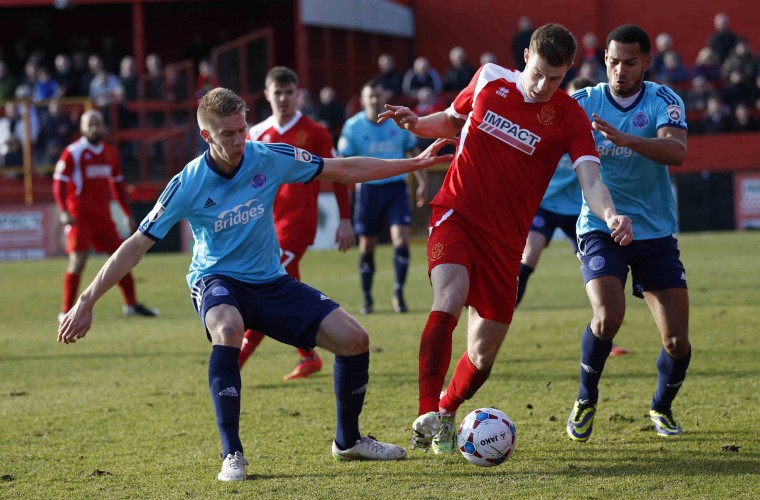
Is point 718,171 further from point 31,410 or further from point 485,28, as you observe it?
point 31,410

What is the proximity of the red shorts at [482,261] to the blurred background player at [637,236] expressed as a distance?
514mm

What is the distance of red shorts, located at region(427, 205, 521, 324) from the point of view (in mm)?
5625

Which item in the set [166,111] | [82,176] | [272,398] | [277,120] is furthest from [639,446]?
[166,111]

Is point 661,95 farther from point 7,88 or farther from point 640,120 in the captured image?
point 7,88

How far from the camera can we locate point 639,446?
19.0 ft

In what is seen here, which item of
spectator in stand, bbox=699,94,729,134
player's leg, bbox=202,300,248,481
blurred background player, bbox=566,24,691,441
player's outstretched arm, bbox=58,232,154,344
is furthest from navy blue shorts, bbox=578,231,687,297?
spectator in stand, bbox=699,94,729,134

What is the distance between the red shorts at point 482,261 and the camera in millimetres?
5625

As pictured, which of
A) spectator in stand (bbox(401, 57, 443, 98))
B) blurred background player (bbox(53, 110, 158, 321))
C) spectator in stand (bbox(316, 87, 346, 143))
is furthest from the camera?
spectator in stand (bbox(401, 57, 443, 98))

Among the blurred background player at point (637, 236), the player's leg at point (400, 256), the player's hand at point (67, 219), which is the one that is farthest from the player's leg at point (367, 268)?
the blurred background player at point (637, 236)

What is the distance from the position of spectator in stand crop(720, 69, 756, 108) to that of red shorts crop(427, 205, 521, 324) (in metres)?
18.7

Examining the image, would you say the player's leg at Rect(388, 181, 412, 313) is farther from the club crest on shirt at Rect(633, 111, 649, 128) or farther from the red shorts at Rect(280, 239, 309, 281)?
the club crest on shirt at Rect(633, 111, 649, 128)

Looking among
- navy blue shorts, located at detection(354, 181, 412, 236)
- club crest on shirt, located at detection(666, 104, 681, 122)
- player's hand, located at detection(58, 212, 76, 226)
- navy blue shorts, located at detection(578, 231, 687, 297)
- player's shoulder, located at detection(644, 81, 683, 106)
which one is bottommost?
player's hand, located at detection(58, 212, 76, 226)

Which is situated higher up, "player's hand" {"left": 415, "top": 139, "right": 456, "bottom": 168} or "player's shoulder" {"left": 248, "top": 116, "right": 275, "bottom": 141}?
"player's hand" {"left": 415, "top": 139, "right": 456, "bottom": 168}

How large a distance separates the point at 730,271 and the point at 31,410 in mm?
10083
